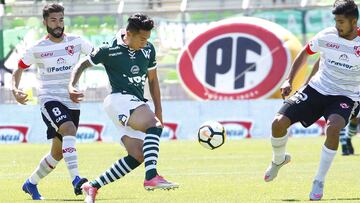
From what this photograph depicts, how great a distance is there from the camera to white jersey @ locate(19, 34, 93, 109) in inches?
511

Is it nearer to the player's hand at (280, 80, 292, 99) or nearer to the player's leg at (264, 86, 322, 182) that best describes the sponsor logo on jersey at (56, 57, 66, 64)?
the player's leg at (264, 86, 322, 182)

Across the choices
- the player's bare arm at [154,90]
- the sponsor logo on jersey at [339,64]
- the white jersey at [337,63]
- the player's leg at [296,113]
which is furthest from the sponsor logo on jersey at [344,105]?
the player's bare arm at [154,90]

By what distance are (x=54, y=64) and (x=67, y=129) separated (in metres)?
1.00

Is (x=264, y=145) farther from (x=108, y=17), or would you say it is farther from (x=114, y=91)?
(x=114, y=91)

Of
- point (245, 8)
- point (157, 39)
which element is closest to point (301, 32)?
point (245, 8)

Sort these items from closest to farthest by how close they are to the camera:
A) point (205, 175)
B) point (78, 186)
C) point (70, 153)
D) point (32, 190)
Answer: point (78, 186)
point (70, 153)
point (32, 190)
point (205, 175)

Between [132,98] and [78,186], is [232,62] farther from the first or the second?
[132,98]


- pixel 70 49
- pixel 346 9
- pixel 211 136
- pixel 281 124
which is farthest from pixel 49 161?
pixel 346 9

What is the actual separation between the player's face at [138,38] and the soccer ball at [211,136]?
252 centimetres

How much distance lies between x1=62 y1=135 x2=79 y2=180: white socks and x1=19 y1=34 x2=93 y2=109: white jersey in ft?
2.42

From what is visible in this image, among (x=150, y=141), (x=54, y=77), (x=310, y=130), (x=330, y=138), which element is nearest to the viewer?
(x=150, y=141)

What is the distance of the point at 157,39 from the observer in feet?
106

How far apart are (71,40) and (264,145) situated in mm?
12440

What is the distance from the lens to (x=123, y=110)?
10.8m
